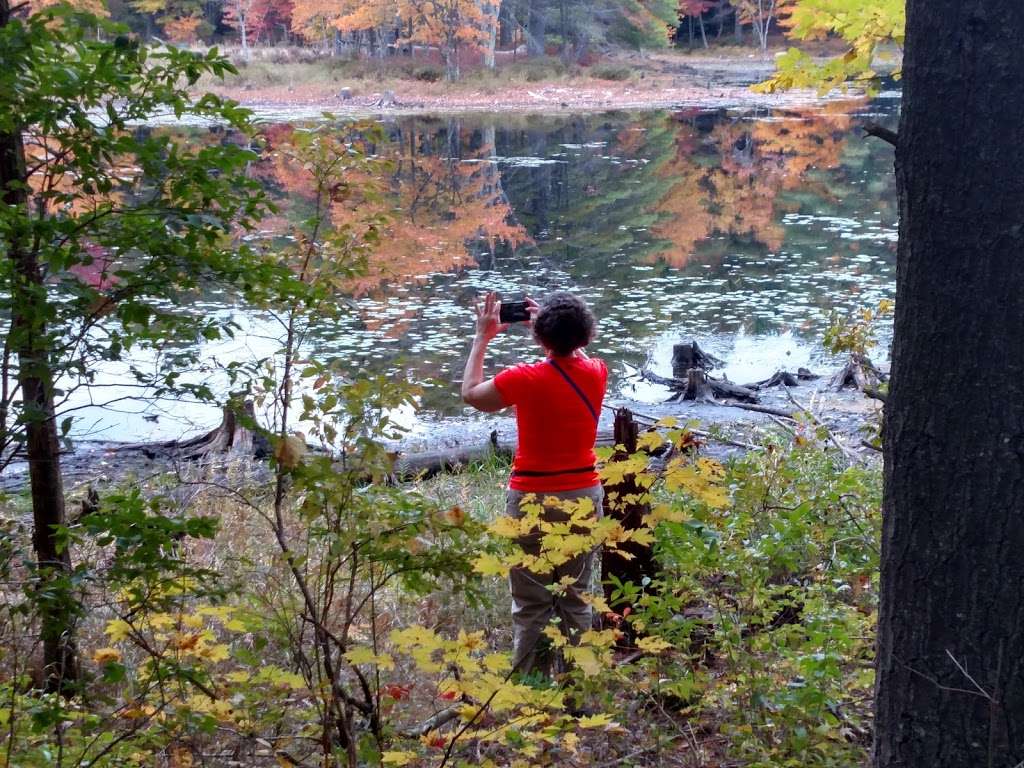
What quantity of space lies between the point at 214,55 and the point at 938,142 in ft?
6.11

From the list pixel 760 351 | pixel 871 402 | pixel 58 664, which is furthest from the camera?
pixel 760 351

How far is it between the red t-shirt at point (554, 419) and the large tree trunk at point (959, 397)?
5.69ft

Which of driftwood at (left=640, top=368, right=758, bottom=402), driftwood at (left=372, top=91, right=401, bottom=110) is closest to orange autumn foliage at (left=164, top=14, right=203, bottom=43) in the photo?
driftwood at (left=372, top=91, right=401, bottom=110)

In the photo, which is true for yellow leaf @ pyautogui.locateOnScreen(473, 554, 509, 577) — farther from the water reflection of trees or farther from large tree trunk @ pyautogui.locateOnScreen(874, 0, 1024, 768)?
the water reflection of trees

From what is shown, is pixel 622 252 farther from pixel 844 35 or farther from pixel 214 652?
pixel 214 652

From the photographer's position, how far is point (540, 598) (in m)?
4.58

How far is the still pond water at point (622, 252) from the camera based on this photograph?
13.1 metres

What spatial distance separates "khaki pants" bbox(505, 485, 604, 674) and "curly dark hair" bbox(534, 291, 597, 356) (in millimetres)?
581

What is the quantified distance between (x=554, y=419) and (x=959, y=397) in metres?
1.97

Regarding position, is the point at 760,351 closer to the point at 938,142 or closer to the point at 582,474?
the point at 582,474

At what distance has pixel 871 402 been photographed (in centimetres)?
1038

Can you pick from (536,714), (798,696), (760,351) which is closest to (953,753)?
(798,696)

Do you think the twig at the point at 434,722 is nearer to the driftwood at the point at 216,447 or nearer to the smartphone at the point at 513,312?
the smartphone at the point at 513,312

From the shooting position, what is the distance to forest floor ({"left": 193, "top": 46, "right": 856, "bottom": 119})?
46344mm
